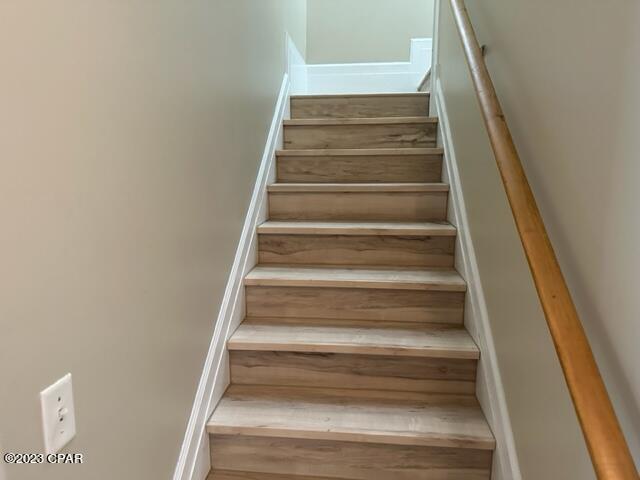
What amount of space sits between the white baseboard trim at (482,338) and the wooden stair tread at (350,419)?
6 cm

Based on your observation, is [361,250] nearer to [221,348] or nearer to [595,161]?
[221,348]

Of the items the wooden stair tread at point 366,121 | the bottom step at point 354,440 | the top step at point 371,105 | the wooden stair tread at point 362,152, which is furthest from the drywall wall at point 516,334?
the top step at point 371,105

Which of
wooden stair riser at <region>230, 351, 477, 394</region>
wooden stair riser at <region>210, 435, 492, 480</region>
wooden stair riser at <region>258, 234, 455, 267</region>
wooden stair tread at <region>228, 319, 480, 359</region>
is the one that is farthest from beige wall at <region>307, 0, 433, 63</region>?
wooden stair riser at <region>210, 435, 492, 480</region>

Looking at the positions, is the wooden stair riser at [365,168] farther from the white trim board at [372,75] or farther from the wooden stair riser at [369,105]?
the white trim board at [372,75]

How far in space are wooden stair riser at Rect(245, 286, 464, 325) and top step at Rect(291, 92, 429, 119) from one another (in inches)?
59.0

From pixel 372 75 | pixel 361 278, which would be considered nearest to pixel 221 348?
pixel 361 278

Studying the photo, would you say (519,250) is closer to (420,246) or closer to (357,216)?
(420,246)

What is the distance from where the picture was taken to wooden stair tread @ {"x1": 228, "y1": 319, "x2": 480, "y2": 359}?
146 centimetres

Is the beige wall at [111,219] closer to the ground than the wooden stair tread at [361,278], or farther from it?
farther from it

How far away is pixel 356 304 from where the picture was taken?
Answer: 1698 millimetres

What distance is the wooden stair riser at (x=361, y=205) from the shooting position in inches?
80.7

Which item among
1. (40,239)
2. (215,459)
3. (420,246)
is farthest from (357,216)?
(40,239)

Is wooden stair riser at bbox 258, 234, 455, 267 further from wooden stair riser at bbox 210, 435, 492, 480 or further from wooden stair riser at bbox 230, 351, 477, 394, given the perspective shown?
wooden stair riser at bbox 210, 435, 492, 480

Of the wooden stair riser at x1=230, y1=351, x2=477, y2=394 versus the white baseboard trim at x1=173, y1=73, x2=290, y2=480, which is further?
the wooden stair riser at x1=230, y1=351, x2=477, y2=394
